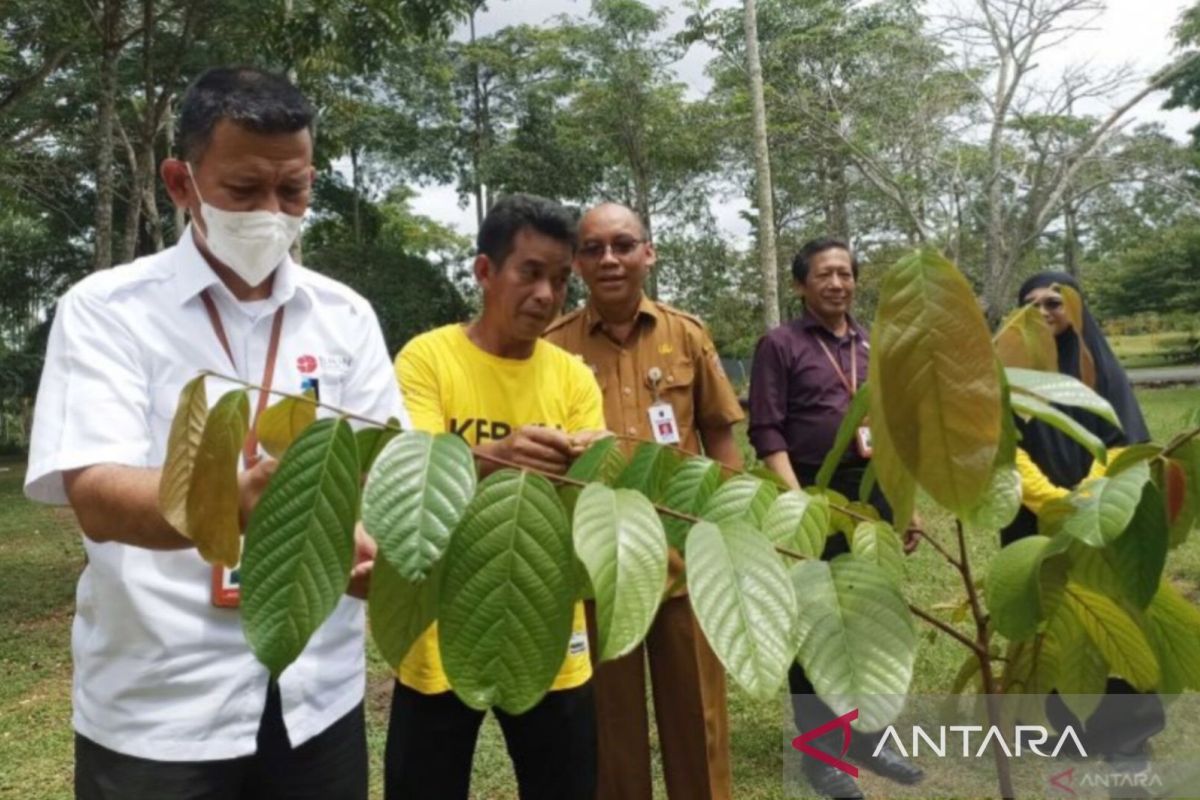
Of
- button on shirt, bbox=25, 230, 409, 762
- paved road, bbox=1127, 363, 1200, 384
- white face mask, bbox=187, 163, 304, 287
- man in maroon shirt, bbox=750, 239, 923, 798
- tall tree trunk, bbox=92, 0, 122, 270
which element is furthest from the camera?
paved road, bbox=1127, 363, 1200, 384

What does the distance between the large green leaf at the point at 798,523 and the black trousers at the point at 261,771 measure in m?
0.80

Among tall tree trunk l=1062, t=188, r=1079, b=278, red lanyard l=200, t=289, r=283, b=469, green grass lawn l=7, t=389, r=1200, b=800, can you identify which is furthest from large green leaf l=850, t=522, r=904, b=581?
tall tree trunk l=1062, t=188, r=1079, b=278

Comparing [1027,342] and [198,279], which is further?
[198,279]

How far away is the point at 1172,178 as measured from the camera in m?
12.9

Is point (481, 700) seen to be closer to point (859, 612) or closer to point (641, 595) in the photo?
point (641, 595)

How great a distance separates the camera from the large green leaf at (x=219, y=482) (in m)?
0.60

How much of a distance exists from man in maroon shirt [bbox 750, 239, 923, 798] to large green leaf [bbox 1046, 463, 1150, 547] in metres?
1.97

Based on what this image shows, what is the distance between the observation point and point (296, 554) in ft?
1.73

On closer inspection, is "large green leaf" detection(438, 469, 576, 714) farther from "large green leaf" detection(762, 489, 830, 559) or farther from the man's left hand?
the man's left hand

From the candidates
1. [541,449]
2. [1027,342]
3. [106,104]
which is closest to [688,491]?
[1027,342]

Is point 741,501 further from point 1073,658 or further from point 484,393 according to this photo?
point 484,393

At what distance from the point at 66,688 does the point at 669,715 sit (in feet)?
10.0

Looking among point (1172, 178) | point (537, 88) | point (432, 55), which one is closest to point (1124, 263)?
point (1172, 178)

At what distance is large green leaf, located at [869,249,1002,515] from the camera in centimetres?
52
